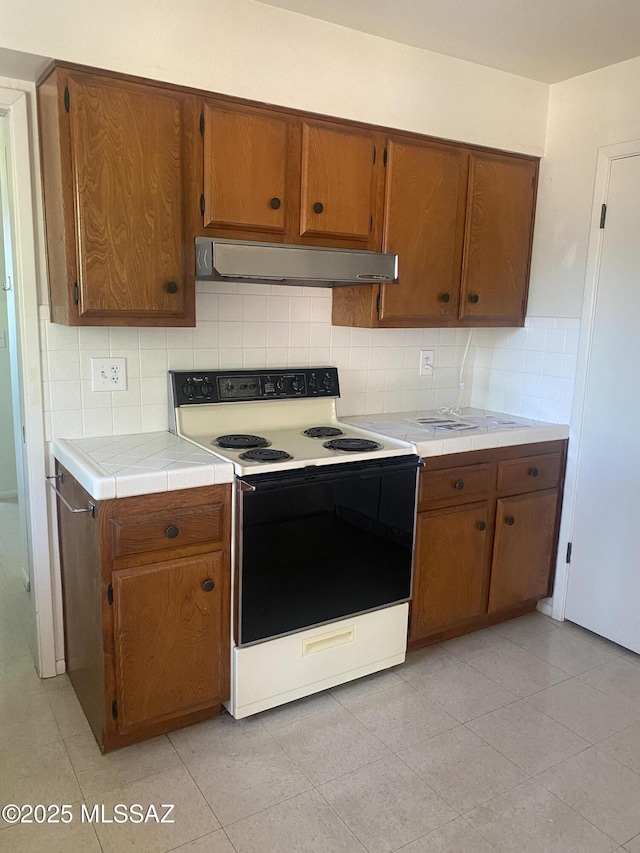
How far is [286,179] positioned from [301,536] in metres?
1.27

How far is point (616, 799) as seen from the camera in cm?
187

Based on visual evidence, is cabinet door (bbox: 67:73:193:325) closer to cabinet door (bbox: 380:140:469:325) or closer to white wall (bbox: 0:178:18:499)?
cabinet door (bbox: 380:140:469:325)

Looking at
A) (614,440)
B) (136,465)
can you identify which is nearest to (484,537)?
(614,440)

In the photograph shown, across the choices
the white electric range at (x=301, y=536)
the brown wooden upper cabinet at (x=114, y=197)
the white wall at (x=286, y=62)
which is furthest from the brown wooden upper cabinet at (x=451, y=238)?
the brown wooden upper cabinet at (x=114, y=197)

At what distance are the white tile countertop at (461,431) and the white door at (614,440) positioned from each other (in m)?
0.22

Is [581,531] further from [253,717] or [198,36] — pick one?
[198,36]

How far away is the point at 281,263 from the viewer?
2.18 m

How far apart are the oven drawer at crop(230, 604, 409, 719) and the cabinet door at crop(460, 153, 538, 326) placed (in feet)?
4.55

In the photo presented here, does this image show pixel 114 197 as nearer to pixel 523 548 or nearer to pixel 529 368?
pixel 529 368

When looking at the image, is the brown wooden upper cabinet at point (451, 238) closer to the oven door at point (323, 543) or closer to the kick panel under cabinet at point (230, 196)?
the kick panel under cabinet at point (230, 196)

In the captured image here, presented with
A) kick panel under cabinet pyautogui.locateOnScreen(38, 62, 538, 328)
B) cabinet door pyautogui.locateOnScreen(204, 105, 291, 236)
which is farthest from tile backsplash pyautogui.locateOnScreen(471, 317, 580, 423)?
cabinet door pyautogui.locateOnScreen(204, 105, 291, 236)

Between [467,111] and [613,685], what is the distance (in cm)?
240

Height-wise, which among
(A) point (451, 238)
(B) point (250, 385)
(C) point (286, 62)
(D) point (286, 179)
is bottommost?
(B) point (250, 385)

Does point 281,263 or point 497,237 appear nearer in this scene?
point 281,263
